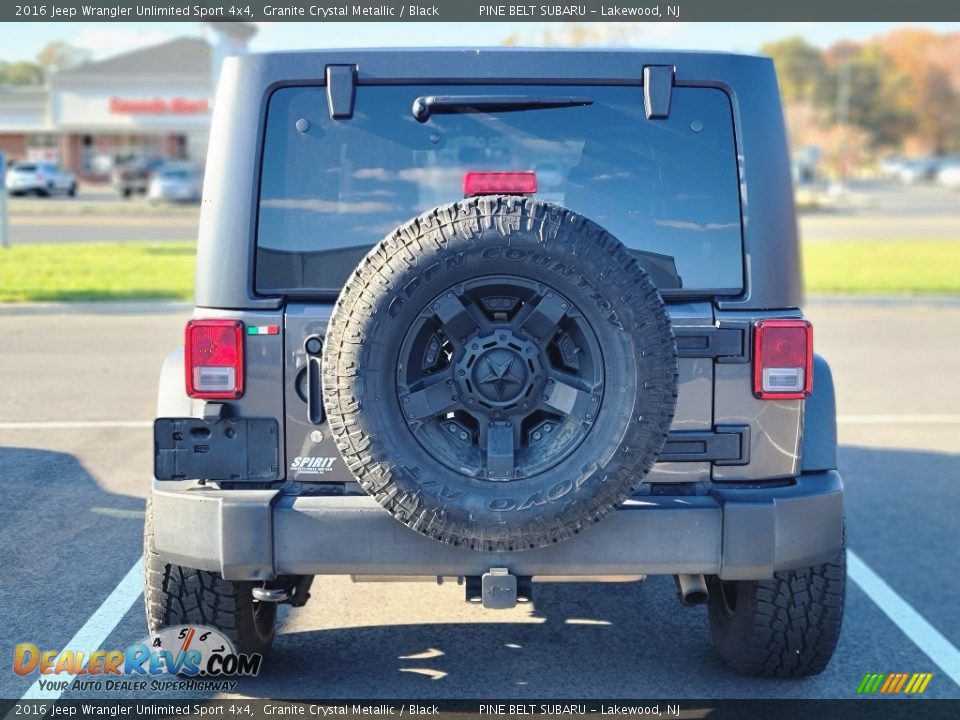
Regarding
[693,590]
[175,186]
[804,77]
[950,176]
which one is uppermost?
[804,77]

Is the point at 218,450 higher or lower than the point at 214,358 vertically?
lower

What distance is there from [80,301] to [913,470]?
10006 mm

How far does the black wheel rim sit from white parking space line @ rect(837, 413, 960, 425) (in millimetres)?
6158

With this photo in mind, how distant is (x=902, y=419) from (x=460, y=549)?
6.54m

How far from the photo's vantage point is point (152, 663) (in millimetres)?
4438

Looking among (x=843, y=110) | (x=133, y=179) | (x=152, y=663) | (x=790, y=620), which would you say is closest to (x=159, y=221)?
(x=133, y=179)

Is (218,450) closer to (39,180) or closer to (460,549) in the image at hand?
(460,549)

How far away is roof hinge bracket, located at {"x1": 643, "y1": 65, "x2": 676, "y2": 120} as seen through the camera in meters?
3.98

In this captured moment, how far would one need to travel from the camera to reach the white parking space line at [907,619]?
15.5 feet

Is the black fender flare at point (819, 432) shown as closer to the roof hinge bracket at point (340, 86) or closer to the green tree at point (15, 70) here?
the roof hinge bracket at point (340, 86)

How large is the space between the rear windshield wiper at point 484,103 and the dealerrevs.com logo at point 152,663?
1.95 m

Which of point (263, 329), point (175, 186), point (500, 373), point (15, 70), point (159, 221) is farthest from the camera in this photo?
point (175, 186)

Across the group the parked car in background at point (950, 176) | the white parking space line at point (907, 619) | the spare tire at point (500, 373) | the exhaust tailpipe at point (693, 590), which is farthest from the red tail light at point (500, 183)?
the parked car in background at point (950, 176)

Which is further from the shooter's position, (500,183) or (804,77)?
(804,77)
